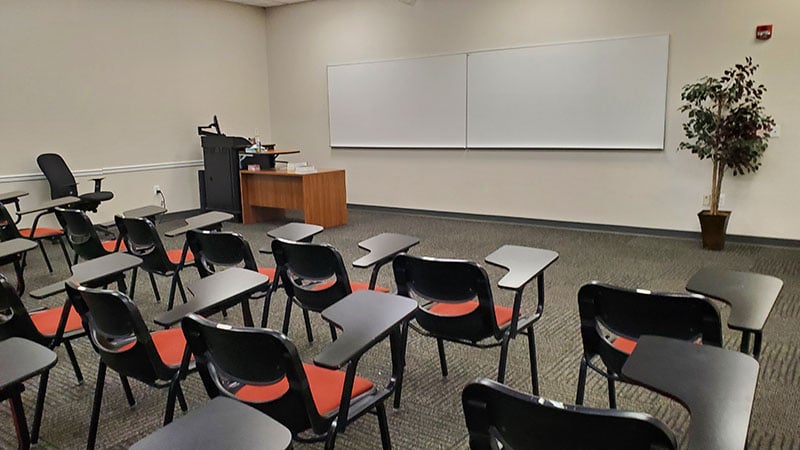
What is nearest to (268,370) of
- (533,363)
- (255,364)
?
(255,364)

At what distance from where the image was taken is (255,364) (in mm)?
1543

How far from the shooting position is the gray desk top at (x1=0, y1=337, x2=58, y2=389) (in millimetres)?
1390

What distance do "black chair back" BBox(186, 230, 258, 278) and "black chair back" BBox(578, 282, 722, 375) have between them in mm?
1688

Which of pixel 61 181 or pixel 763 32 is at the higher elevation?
pixel 763 32

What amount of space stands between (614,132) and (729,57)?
3.95ft

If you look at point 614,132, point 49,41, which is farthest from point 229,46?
point 614,132

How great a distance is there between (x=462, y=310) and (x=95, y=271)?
1593 millimetres

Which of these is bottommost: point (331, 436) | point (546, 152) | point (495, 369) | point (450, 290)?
point (495, 369)

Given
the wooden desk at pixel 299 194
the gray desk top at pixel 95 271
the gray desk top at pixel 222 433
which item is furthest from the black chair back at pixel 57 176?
the gray desk top at pixel 222 433

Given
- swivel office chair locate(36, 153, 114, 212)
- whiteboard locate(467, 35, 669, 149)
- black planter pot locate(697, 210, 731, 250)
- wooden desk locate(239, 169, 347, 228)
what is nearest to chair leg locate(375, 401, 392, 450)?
black planter pot locate(697, 210, 731, 250)

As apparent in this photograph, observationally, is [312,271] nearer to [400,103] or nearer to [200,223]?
[200,223]

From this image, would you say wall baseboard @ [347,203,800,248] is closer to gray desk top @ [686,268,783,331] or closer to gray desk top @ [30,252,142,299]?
gray desk top @ [686,268,783,331]

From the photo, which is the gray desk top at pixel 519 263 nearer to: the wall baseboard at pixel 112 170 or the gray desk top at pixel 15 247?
the gray desk top at pixel 15 247

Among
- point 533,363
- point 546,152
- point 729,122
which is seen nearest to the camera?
point 533,363
